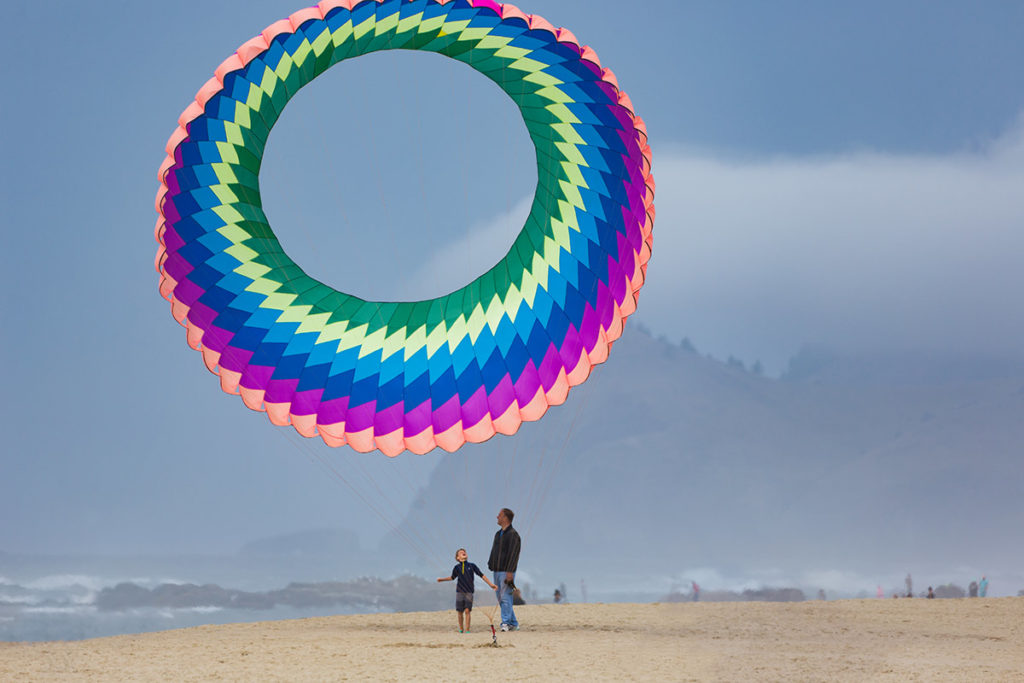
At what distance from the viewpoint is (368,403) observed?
15688 millimetres

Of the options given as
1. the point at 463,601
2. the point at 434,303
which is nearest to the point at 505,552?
the point at 463,601

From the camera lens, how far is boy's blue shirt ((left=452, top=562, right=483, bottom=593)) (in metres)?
15.5

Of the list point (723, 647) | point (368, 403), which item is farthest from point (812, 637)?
point (368, 403)

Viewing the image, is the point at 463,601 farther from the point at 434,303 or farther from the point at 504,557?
the point at 434,303

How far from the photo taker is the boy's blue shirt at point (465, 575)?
15508 millimetres

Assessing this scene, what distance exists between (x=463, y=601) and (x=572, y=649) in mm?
2340

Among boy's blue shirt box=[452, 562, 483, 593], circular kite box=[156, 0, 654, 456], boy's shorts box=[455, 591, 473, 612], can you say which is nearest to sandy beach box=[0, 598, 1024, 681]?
boy's shorts box=[455, 591, 473, 612]

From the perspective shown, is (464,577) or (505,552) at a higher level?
(505,552)

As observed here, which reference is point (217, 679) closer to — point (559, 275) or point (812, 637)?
point (559, 275)

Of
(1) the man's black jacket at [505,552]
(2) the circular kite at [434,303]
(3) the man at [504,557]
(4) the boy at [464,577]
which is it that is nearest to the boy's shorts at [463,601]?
(4) the boy at [464,577]

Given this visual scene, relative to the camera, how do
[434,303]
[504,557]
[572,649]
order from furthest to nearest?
[434,303]
[504,557]
[572,649]

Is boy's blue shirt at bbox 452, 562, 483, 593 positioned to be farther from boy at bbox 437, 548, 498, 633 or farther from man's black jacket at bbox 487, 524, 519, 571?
man's black jacket at bbox 487, 524, 519, 571

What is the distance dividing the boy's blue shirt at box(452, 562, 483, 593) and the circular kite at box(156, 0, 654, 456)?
1.81 meters

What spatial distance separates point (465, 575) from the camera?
612 inches
